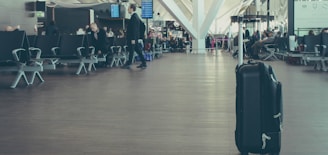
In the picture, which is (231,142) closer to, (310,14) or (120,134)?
(120,134)

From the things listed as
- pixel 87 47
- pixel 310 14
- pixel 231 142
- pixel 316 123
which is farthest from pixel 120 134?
pixel 310 14

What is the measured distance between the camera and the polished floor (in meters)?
3.42

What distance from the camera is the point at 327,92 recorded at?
6.83 m

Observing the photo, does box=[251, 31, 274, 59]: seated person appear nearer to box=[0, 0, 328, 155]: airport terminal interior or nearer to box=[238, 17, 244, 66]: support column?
box=[0, 0, 328, 155]: airport terminal interior

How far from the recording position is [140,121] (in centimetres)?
452

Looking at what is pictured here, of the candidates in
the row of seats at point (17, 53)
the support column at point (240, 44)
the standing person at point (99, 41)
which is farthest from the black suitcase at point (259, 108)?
the standing person at point (99, 41)

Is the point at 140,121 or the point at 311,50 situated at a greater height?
the point at 311,50

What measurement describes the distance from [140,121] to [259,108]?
1738mm

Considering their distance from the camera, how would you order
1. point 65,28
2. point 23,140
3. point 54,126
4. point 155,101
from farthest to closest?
point 65,28
point 155,101
point 54,126
point 23,140

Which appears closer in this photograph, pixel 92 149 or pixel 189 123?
pixel 92 149

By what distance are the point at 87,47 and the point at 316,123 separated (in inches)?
325

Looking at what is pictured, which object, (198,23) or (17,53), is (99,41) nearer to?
(17,53)

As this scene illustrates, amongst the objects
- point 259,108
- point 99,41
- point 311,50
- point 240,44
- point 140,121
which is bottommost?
point 140,121

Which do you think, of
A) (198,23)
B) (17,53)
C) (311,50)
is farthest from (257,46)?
(17,53)
